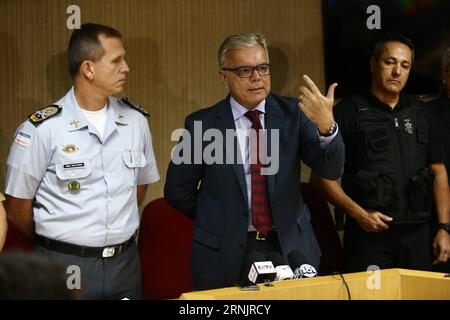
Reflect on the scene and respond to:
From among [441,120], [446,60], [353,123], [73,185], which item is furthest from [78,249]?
[446,60]

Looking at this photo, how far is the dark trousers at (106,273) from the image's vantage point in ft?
11.9

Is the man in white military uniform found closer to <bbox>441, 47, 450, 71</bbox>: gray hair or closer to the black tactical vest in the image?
the black tactical vest

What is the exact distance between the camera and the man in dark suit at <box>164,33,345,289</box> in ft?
11.6

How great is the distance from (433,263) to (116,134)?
6.30ft

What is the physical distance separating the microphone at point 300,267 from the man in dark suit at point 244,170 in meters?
0.57

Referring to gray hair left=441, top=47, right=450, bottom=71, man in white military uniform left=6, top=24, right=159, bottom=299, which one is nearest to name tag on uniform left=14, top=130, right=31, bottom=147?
man in white military uniform left=6, top=24, right=159, bottom=299

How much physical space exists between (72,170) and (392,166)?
1.71 meters

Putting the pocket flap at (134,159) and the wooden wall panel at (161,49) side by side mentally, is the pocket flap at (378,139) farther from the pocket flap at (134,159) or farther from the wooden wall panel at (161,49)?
the pocket flap at (134,159)

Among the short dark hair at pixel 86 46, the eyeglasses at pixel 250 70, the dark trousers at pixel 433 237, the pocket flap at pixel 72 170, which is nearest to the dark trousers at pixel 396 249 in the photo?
the dark trousers at pixel 433 237

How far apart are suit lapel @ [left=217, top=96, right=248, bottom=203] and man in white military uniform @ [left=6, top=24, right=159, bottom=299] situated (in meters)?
0.48

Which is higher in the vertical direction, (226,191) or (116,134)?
(116,134)
